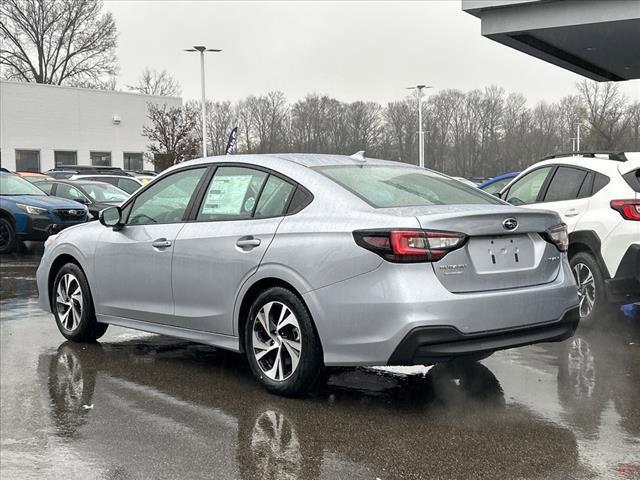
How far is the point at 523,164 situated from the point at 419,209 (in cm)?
8120

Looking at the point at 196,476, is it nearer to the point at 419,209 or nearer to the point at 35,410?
the point at 35,410

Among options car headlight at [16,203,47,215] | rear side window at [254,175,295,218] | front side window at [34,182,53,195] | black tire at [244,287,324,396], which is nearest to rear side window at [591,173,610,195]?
rear side window at [254,175,295,218]

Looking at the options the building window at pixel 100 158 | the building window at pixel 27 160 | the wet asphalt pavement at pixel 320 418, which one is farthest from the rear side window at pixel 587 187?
the building window at pixel 100 158

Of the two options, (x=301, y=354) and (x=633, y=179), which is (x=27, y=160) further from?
(x=301, y=354)

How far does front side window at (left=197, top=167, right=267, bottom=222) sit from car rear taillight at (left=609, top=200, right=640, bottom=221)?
11.4 ft

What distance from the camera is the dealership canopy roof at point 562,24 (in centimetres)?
1390

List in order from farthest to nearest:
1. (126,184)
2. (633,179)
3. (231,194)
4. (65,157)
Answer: (65,157) < (126,184) < (633,179) < (231,194)

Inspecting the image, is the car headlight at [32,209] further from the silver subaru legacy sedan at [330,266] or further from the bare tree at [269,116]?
the bare tree at [269,116]

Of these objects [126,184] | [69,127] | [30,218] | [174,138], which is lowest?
[30,218]

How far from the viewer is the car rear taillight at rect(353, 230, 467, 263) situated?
447cm

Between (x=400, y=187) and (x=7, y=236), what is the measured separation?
11.5 m

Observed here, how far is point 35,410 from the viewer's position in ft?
15.8

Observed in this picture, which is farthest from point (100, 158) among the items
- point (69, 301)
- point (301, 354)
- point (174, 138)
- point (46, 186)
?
point (301, 354)

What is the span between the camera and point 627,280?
693 centimetres
